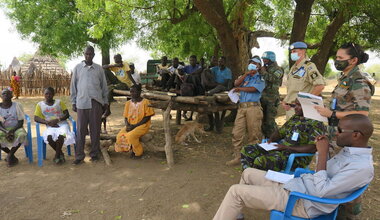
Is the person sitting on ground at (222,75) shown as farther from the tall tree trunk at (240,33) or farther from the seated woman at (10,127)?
the seated woman at (10,127)

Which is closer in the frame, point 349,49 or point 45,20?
point 349,49

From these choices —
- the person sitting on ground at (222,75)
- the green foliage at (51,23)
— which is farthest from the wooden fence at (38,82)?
the person sitting on ground at (222,75)

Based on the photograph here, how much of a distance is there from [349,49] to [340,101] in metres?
0.55

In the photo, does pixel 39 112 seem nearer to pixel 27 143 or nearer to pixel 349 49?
pixel 27 143

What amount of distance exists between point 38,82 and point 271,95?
14.7m

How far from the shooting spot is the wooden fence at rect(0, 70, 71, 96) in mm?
A: 15859

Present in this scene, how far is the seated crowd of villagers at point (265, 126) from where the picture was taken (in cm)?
215

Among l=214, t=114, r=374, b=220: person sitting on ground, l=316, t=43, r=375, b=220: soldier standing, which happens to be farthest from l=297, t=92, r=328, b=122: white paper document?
l=214, t=114, r=374, b=220: person sitting on ground

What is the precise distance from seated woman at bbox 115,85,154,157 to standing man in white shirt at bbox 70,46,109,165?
0.46m

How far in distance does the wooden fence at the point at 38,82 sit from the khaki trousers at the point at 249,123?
46.9ft

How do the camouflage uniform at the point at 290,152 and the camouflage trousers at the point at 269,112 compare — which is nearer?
the camouflage uniform at the point at 290,152

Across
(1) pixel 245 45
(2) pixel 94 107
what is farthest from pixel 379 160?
(2) pixel 94 107

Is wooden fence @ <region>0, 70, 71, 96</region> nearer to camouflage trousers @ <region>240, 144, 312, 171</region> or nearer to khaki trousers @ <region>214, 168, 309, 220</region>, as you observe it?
camouflage trousers @ <region>240, 144, 312, 171</region>

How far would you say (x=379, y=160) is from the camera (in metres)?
5.37
